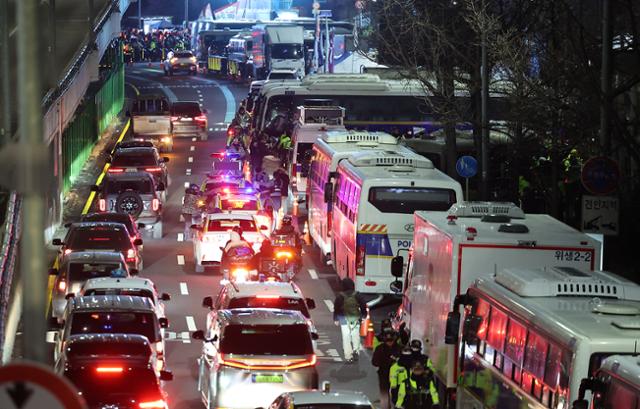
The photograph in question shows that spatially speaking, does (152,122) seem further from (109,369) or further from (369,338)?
(109,369)

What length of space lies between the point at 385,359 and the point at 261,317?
1.74 m

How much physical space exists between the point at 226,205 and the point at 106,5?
68.1 feet

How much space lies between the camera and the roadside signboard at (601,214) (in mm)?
23516

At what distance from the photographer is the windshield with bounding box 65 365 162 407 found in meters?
17.9

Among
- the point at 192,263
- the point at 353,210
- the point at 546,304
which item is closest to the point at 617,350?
the point at 546,304

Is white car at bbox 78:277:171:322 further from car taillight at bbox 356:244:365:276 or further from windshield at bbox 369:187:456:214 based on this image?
windshield at bbox 369:187:456:214

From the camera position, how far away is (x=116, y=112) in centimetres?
7606

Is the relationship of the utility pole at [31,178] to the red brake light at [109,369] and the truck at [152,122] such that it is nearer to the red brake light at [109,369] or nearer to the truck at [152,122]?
the red brake light at [109,369]

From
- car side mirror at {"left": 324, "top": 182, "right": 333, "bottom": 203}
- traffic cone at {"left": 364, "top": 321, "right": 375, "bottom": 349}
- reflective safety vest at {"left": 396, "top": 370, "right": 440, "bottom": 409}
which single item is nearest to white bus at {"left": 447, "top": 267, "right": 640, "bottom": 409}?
reflective safety vest at {"left": 396, "top": 370, "right": 440, "bottom": 409}

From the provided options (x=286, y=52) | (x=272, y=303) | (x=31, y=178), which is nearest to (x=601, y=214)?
(x=272, y=303)

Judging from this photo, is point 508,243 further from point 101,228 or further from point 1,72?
point 1,72

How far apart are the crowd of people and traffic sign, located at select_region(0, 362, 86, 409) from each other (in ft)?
405

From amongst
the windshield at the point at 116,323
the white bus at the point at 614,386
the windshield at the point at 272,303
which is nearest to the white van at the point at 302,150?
the windshield at the point at 272,303

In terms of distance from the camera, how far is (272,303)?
77.1 feet
